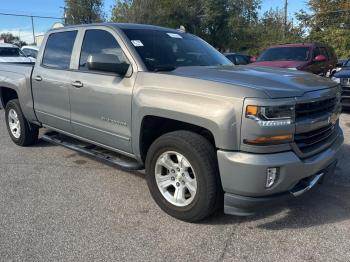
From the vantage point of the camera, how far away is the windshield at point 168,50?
4.31 meters

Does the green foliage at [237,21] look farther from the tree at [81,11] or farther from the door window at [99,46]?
the door window at [99,46]

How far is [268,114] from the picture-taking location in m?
3.21

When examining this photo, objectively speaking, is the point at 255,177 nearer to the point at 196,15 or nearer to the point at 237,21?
the point at 196,15

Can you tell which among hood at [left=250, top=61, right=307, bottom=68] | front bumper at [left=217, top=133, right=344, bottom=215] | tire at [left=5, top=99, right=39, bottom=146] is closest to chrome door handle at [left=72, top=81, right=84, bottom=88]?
tire at [left=5, top=99, right=39, bottom=146]

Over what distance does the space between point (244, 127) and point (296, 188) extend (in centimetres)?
78

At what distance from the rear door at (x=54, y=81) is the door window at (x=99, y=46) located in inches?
11.2

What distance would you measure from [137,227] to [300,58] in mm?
9439

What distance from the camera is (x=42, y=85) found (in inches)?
218

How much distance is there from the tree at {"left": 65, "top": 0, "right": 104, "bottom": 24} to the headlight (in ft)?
116

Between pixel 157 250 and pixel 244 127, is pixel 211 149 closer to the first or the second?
pixel 244 127

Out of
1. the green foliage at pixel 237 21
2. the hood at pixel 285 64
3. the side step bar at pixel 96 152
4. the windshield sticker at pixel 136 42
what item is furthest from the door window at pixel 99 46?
the green foliage at pixel 237 21

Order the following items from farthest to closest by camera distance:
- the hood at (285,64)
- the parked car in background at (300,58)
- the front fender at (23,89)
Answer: the parked car in background at (300,58), the hood at (285,64), the front fender at (23,89)

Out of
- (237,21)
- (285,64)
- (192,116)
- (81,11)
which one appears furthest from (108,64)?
(237,21)

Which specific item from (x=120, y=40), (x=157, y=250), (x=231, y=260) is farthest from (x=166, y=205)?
(x=120, y=40)
